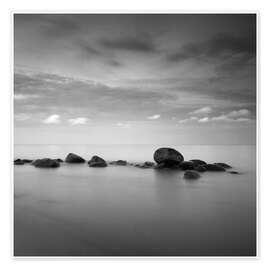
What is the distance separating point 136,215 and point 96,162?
3.41 metres

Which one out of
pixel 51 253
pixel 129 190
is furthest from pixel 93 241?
pixel 129 190

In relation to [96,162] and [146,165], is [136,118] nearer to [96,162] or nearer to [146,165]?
[146,165]

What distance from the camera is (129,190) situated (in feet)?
13.1

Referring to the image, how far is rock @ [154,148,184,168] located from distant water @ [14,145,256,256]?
4.37ft

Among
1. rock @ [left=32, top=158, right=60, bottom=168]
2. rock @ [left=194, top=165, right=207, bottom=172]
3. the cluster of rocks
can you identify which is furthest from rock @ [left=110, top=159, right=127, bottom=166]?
rock @ [left=194, top=165, right=207, bottom=172]

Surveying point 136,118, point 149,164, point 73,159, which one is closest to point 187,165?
point 149,164

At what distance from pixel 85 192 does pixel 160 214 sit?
59.8 inches

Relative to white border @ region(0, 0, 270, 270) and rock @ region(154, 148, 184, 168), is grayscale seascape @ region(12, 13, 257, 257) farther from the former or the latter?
rock @ region(154, 148, 184, 168)

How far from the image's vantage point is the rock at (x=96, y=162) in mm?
6207

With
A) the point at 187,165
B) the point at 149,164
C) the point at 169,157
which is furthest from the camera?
the point at 149,164

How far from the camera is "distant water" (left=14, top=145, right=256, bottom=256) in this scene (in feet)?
8.71

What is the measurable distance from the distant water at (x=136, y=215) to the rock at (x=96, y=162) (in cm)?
157

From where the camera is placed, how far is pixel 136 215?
10.3 ft

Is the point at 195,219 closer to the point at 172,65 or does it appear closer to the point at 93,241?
the point at 93,241
